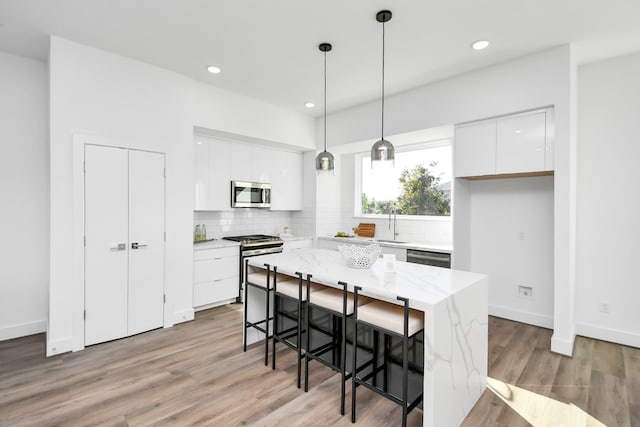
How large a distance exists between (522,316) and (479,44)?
3080mm

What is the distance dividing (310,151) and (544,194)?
345cm

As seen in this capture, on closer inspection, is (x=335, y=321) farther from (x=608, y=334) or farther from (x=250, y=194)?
(x=608, y=334)

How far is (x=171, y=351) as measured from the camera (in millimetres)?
3049

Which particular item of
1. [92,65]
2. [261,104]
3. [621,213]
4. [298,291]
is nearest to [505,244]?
[621,213]

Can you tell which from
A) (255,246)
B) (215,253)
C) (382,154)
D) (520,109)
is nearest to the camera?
(382,154)

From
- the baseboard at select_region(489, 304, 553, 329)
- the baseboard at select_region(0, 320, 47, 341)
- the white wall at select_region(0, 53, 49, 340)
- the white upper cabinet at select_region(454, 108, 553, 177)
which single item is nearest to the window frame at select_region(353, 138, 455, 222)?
the white upper cabinet at select_region(454, 108, 553, 177)

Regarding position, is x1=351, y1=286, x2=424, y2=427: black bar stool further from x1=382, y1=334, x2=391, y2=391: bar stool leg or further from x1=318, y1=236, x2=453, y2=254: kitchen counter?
x1=318, y1=236, x2=453, y2=254: kitchen counter

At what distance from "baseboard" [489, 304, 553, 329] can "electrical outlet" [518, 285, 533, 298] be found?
20 cm

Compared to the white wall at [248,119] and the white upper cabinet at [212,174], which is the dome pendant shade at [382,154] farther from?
the white upper cabinet at [212,174]

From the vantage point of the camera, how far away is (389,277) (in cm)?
223

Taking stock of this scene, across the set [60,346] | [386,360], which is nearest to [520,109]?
[386,360]

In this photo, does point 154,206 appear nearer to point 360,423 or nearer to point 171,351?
point 171,351

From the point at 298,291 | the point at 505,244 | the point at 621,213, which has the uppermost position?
the point at 621,213

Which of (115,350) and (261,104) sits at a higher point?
(261,104)
